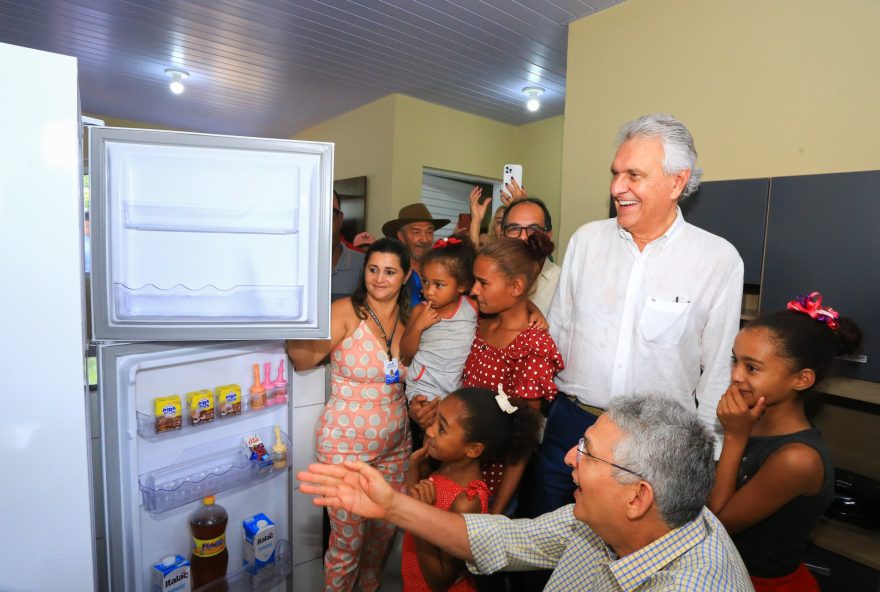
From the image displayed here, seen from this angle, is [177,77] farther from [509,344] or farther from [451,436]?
[451,436]

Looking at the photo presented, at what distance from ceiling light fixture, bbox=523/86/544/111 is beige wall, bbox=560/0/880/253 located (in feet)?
3.87

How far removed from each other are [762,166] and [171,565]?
2.85 m

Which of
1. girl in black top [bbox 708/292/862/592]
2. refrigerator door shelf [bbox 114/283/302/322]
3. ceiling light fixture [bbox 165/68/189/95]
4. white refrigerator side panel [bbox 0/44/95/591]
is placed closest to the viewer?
white refrigerator side panel [bbox 0/44/95/591]

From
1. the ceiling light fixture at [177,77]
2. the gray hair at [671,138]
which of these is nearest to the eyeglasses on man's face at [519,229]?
the gray hair at [671,138]

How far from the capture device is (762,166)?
7.68 feet

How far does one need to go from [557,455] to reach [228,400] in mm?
1119

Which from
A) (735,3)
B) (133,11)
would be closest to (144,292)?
(133,11)

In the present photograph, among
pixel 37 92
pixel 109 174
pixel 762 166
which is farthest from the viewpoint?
pixel 762 166

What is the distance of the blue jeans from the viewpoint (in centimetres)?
161

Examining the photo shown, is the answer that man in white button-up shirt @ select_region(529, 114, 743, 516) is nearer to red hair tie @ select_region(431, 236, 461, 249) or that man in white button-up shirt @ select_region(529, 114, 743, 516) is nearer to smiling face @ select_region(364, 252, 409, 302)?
red hair tie @ select_region(431, 236, 461, 249)

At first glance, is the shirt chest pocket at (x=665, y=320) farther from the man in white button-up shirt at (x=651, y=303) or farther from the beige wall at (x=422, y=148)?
the beige wall at (x=422, y=148)

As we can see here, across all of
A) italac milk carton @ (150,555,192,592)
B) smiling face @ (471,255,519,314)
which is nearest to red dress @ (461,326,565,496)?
smiling face @ (471,255,519,314)

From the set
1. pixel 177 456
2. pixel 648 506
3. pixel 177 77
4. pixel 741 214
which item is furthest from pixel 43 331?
pixel 177 77

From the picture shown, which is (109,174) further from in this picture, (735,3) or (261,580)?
(735,3)
